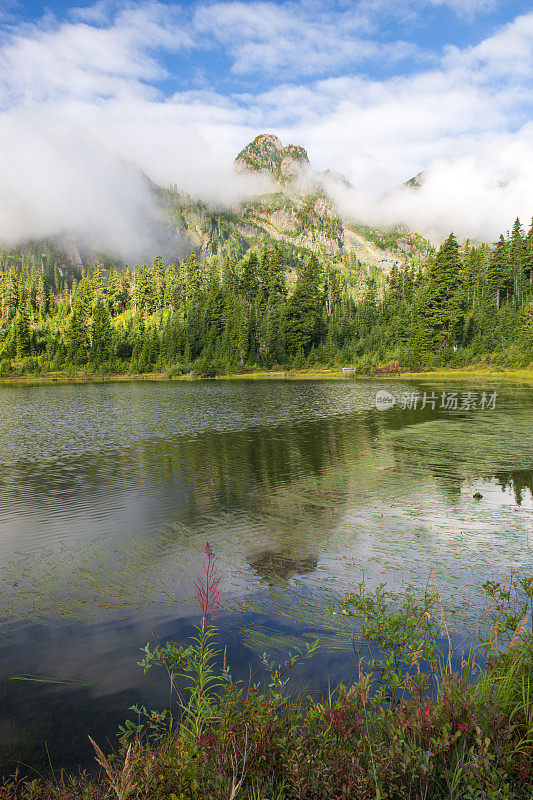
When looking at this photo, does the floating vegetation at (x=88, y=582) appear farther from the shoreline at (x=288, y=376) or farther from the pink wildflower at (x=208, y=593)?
the shoreline at (x=288, y=376)

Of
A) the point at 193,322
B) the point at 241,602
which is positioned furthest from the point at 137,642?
the point at 193,322

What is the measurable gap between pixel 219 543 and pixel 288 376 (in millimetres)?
73435

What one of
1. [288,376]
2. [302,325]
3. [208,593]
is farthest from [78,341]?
[208,593]

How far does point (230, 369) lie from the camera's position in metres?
87.9

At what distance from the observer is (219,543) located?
9914 millimetres

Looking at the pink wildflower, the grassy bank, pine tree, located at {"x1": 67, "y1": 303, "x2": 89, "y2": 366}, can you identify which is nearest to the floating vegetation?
→ the pink wildflower

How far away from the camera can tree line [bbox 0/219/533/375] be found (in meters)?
75.1

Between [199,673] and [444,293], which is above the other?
[444,293]

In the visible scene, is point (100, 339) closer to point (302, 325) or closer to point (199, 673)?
point (302, 325)

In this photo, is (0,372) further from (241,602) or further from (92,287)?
(241,602)

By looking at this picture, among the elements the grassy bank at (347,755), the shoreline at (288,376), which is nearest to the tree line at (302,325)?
the shoreline at (288,376)

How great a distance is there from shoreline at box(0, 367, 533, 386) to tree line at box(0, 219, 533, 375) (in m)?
1.86

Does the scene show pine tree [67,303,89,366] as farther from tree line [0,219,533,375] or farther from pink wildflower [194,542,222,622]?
pink wildflower [194,542,222,622]

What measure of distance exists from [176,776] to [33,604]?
17.3 feet
